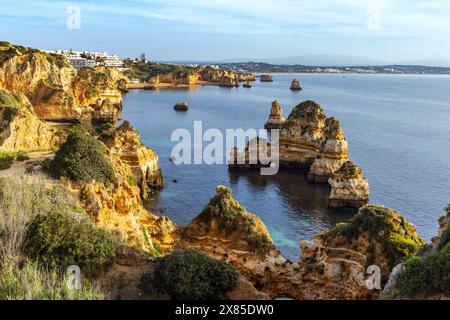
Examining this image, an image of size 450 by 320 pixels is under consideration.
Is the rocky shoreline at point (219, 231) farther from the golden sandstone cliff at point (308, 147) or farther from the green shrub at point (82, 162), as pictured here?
the golden sandstone cliff at point (308, 147)

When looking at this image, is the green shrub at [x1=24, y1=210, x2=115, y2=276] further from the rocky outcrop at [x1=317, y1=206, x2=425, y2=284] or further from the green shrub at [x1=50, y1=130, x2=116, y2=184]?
the rocky outcrop at [x1=317, y1=206, x2=425, y2=284]

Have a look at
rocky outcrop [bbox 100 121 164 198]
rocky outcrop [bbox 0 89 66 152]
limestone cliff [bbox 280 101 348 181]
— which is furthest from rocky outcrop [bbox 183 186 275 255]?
limestone cliff [bbox 280 101 348 181]

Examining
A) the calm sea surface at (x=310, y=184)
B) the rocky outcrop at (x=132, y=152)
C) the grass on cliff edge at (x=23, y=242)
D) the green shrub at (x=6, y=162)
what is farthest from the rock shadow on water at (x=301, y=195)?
the grass on cliff edge at (x=23, y=242)

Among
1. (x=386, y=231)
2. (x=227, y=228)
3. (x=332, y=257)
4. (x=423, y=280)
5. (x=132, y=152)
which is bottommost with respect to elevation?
(x=227, y=228)

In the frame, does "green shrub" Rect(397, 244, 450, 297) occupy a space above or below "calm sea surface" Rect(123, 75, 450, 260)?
above

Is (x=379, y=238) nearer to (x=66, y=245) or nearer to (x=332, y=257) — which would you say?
(x=332, y=257)

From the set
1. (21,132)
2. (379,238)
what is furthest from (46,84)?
(379,238)

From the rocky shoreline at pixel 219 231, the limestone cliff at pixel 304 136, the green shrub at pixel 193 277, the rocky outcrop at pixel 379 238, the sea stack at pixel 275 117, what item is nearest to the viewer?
the green shrub at pixel 193 277
